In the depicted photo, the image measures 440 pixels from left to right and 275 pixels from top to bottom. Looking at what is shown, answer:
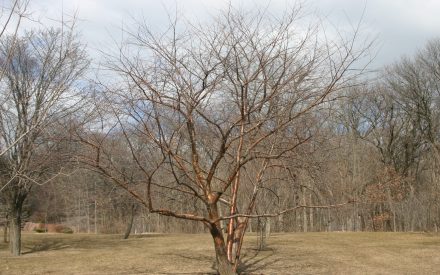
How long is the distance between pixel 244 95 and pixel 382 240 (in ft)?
56.6

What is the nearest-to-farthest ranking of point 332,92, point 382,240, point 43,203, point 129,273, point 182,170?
point 332,92 → point 182,170 → point 129,273 → point 382,240 → point 43,203

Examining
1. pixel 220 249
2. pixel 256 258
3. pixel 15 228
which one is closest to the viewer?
pixel 220 249

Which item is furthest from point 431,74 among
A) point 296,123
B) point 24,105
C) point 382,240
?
point 296,123

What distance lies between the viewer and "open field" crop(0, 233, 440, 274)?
14.1 m

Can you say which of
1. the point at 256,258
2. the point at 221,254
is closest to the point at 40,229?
the point at 256,258

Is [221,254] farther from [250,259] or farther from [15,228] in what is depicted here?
[15,228]

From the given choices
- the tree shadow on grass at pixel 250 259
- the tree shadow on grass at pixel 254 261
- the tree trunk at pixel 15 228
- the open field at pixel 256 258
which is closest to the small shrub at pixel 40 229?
the open field at pixel 256 258

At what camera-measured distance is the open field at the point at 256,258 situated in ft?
46.2

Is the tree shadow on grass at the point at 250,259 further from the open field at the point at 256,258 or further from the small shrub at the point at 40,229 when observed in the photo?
the small shrub at the point at 40,229

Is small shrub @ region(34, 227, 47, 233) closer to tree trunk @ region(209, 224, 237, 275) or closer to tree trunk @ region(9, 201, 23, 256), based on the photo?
tree trunk @ region(9, 201, 23, 256)

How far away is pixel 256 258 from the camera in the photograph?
631 inches

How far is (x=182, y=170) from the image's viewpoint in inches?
351

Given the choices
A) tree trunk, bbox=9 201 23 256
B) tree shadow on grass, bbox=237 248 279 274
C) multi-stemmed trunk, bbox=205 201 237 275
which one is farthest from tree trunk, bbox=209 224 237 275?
tree trunk, bbox=9 201 23 256

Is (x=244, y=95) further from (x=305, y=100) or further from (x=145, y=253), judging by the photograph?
(x=145, y=253)
